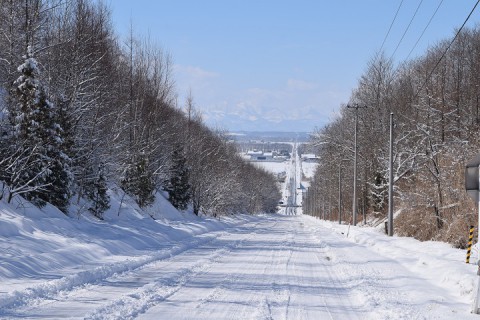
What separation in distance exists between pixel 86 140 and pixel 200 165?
26465 millimetres

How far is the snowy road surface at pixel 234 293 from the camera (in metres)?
8.91

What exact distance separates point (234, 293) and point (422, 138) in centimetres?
2726

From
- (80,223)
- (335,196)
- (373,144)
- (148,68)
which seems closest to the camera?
(80,223)

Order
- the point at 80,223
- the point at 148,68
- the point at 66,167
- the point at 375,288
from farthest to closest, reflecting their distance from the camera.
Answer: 1. the point at 148,68
2. the point at 66,167
3. the point at 80,223
4. the point at 375,288

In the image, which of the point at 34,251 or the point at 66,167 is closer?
the point at 34,251

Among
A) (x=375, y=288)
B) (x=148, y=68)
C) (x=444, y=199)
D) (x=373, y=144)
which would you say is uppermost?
(x=148, y=68)

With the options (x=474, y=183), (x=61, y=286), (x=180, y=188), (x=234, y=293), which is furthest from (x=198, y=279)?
(x=180, y=188)

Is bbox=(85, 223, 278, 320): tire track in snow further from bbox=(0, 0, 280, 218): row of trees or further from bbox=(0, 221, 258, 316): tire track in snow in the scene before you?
bbox=(0, 0, 280, 218): row of trees

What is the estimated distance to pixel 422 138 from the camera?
35.4m

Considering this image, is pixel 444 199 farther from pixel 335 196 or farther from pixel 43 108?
pixel 335 196

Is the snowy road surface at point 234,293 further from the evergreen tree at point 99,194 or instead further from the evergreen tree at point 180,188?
the evergreen tree at point 180,188

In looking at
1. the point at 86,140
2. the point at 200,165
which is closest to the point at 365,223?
the point at 200,165

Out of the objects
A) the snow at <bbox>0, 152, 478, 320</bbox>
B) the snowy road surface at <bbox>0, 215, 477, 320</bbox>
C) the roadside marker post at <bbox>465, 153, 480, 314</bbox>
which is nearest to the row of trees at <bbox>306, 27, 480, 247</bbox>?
the snow at <bbox>0, 152, 478, 320</bbox>

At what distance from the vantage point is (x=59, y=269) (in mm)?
12898
